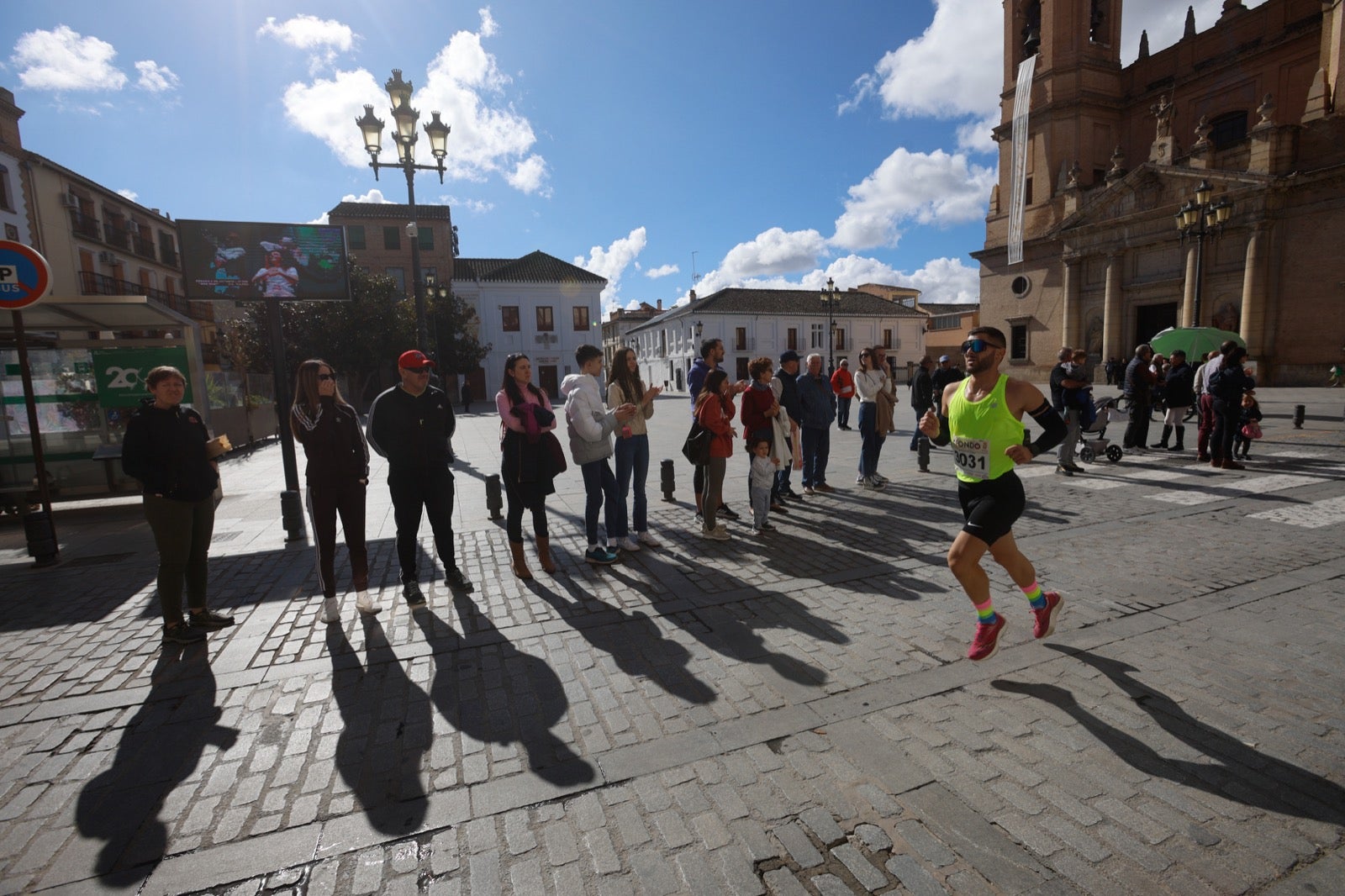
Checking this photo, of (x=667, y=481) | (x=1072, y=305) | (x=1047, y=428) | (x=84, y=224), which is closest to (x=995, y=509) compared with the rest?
(x=1047, y=428)

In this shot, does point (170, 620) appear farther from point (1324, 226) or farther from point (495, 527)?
point (1324, 226)

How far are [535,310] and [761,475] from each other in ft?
137

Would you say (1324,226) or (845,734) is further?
(1324,226)

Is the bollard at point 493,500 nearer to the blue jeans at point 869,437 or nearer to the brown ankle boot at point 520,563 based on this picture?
the brown ankle boot at point 520,563

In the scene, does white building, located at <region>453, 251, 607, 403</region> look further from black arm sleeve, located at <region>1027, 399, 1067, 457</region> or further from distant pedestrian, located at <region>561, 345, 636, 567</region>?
black arm sleeve, located at <region>1027, 399, 1067, 457</region>

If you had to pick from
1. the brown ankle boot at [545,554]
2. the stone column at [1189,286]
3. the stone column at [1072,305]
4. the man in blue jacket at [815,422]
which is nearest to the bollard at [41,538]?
the brown ankle boot at [545,554]

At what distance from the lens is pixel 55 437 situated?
8.60m

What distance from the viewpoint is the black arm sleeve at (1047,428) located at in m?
3.42

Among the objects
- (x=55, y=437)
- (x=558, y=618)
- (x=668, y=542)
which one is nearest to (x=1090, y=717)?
(x=558, y=618)

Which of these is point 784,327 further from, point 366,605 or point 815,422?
point 366,605

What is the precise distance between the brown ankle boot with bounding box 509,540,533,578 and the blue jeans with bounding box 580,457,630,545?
0.62m

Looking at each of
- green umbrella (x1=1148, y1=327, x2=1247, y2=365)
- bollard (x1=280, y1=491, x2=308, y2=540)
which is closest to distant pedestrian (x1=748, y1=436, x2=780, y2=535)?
bollard (x1=280, y1=491, x2=308, y2=540)

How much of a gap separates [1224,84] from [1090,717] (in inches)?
1578

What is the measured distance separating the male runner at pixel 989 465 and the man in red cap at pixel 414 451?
139 inches
